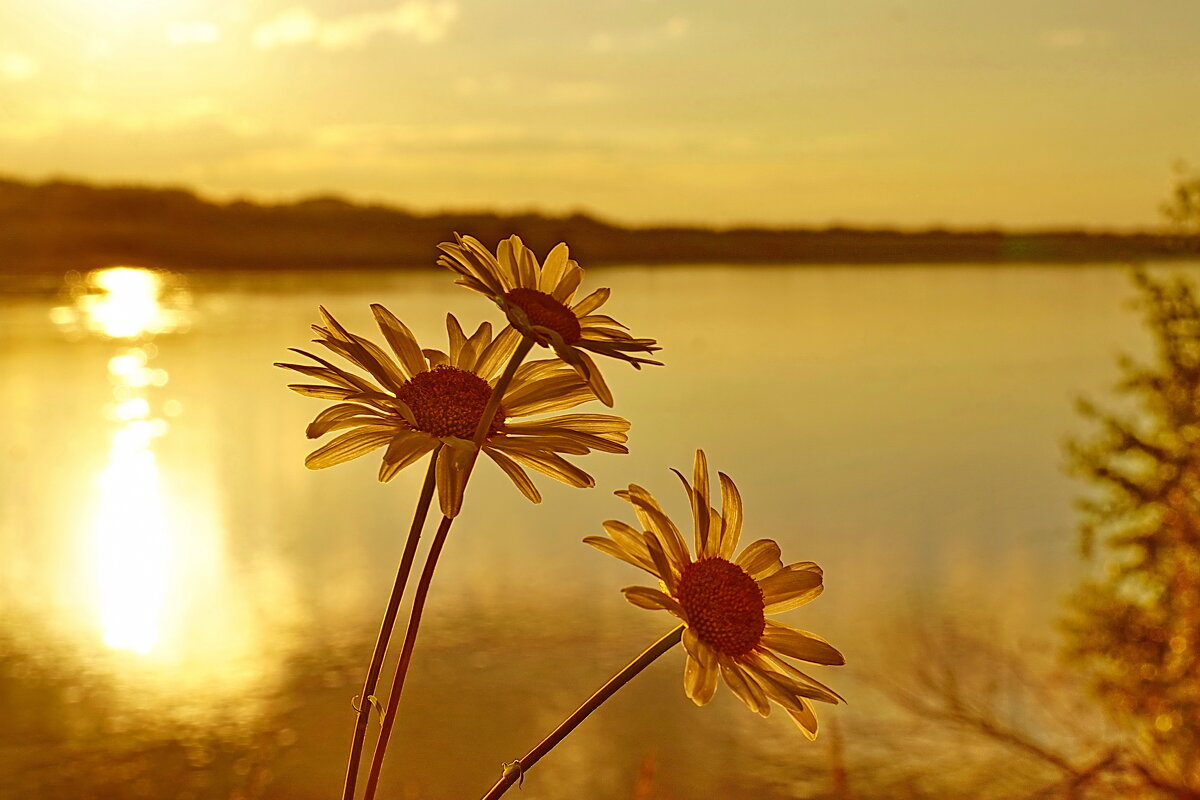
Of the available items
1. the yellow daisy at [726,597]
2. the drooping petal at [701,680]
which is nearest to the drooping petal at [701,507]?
the yellow daisy at [726,597]

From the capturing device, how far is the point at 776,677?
2.14 feet

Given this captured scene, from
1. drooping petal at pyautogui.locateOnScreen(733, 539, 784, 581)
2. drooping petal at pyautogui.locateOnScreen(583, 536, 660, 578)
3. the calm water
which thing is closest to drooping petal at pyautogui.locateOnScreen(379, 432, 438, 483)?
drooping petal at pyautogui.locateOnScreen(583, 536, 660, 578)

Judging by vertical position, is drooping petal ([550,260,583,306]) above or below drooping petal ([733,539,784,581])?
above

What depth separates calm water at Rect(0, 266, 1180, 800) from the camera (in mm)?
12805

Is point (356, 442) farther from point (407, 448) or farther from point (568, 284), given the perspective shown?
point (568, 284)

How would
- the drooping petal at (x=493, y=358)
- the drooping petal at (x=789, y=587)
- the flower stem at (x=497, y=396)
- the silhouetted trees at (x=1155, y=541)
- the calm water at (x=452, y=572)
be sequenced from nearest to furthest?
the flower stem at (x=497, y=396)
the drooping petal at (x=789, y=587)
the drooping petal at (x=493, y=358)
the silhouetted trees at (x=1155, y=541)
the calm water at (x=452, y=572)

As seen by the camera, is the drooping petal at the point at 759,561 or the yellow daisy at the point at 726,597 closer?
the yellow daisy at the point at 726,597

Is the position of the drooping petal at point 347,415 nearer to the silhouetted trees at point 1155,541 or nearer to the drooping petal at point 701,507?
the drooping petal at point 701,507

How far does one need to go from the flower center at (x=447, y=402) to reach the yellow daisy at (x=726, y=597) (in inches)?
4.5

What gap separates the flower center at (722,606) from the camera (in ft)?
2.15

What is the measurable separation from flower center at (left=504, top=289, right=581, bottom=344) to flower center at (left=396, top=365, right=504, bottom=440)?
0.07 metres

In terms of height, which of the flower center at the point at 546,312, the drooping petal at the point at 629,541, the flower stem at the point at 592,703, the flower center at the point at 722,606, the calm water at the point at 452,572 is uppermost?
the flower center at the point at 546,312

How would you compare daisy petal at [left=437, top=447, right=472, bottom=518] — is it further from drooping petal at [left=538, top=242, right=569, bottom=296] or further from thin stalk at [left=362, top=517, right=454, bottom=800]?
drooping petal at [left=538, top=242, right=569, bottom=296]

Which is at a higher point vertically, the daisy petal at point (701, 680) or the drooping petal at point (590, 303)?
the drooping petal at point (590, 303)
